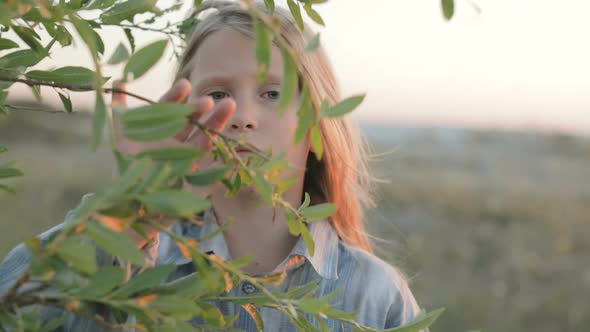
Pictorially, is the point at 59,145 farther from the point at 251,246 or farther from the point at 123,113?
the point at 123,113

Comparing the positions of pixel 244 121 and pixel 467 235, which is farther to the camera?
pixel 467 235

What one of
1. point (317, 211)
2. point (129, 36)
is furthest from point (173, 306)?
point (129, 36)

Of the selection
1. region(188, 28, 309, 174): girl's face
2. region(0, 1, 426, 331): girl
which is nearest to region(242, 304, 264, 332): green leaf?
region(0, 1, 426, 331): girl

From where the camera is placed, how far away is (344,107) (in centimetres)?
67

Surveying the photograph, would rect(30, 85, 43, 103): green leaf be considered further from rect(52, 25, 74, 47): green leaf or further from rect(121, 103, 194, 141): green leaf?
rect(121, 103, 194, 141): green leaf

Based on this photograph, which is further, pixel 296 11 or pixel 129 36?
pixel 129 36

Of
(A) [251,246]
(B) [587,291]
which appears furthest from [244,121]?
(B) [587,291]

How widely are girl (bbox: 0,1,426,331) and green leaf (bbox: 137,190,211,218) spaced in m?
0.87

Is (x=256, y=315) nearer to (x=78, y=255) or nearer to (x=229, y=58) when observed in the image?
(x=78, y=255)

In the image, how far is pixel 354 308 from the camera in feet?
5.41

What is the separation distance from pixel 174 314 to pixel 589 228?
6.02 meters

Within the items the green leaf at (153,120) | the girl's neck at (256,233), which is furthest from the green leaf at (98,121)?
the girl's neck at (256,233)

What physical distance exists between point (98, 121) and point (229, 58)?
1.11m

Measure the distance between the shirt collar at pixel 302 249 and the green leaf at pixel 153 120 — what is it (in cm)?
106
